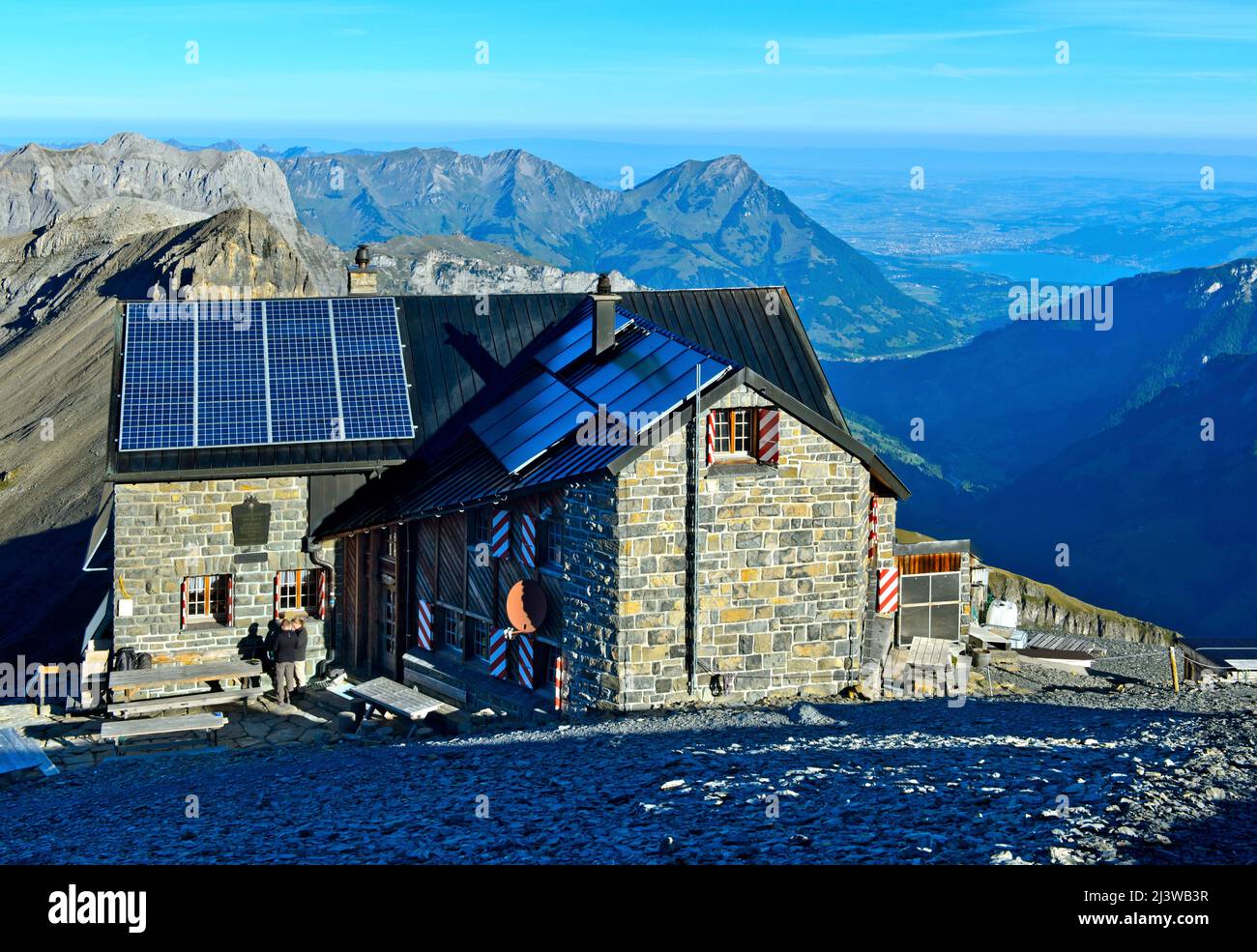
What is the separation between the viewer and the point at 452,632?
26328mm

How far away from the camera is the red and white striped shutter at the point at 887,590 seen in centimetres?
2722

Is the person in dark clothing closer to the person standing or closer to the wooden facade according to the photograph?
the person standing

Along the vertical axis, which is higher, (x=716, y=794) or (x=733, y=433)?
(x=733, y=433)

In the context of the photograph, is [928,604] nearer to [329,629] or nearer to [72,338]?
[329,629]

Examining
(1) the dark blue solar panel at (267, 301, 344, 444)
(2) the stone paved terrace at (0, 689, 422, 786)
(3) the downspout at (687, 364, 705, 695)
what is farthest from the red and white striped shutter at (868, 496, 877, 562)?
(1) the dark blue solar panel at (267, 301, 344, 444)

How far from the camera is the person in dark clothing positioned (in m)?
25.8

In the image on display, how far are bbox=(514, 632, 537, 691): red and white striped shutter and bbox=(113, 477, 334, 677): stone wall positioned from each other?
19.9ft

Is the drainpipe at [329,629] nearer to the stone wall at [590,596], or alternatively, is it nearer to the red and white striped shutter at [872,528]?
the stone wall at [590,596]

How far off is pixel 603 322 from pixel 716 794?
1311cm

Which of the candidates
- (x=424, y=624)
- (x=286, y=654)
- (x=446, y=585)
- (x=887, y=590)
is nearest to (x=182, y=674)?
(x=286, y=654)

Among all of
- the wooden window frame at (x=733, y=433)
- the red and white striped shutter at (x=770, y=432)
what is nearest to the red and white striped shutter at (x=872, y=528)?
the red and white striped shutter at (x=770, y=432)

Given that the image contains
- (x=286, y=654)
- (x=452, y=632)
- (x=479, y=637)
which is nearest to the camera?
(x=479, y=637)

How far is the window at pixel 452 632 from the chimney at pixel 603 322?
19.0 feet

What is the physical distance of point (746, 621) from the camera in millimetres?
22750
